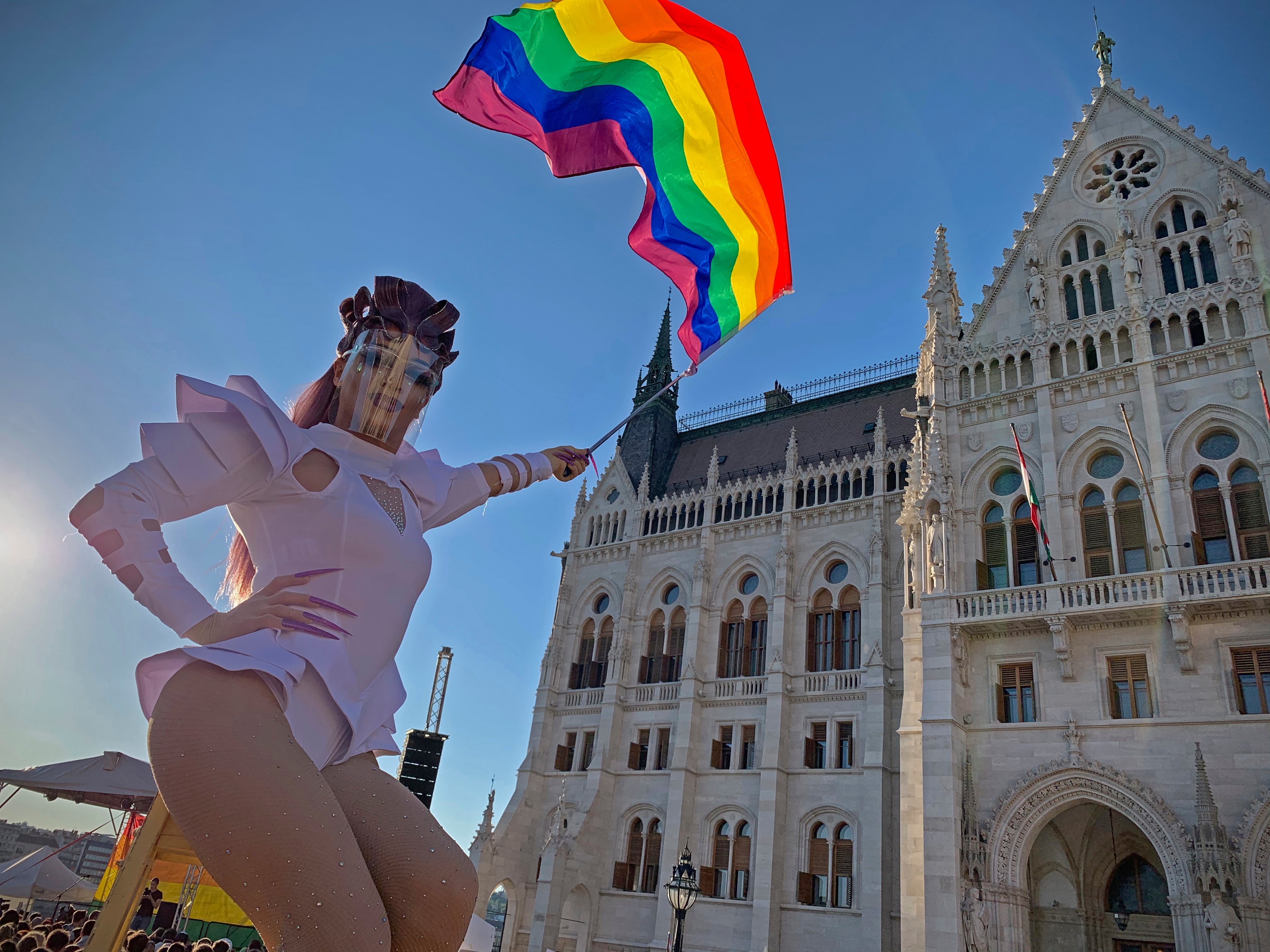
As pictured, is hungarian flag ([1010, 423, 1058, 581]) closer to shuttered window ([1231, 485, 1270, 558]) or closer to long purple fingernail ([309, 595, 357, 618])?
shuttered window ([1231, 485, 1270, 558])

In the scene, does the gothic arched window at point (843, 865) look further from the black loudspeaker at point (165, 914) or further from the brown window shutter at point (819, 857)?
the black loudspeaker at point (165, 914)

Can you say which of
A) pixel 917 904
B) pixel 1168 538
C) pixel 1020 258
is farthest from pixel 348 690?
pixel 1020 258

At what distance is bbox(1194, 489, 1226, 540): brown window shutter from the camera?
59.9ft

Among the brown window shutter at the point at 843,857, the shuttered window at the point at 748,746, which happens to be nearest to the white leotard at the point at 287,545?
the brown window shutter at the point at 843,857

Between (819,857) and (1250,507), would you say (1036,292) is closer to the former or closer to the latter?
(1250,507)

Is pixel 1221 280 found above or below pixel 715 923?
above

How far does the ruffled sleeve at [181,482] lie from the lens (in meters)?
2.25

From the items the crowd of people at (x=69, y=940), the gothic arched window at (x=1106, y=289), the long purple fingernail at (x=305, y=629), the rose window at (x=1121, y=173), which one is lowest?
the crowd of people at (x=69, y=940)

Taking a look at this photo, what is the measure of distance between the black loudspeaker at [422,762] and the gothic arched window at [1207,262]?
22515 mm

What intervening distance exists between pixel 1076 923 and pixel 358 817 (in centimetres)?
2027

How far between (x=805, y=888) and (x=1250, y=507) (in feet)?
50.8

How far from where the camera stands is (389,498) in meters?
2.98

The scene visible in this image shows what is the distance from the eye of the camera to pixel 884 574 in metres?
27.5

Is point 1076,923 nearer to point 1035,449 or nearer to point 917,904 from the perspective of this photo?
point 917,904
